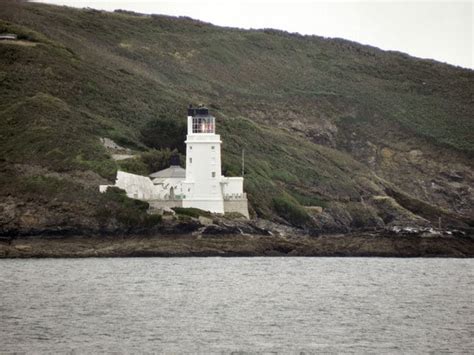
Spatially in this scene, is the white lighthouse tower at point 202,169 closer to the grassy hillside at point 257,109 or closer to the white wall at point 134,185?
the white wall at point 134,185

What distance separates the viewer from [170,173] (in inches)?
3430

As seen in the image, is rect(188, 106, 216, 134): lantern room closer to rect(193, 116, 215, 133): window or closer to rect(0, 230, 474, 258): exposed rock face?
rect(193, 116, 215, 133): window

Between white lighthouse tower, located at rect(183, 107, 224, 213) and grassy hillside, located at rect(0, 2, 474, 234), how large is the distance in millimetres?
5679

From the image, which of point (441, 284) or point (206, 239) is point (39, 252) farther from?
point (441, 284)

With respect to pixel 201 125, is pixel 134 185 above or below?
below

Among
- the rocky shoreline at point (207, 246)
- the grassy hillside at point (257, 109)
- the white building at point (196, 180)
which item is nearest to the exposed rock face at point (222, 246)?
the rocky shoreline at point (207, 246)

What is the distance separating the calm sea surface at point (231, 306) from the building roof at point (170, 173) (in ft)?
33.4

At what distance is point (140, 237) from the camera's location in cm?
7844

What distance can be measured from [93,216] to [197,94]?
54236 millimetres

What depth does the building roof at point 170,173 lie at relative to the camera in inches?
3415

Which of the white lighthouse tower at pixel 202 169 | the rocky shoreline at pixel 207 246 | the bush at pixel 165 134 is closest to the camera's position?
the rocky shoreline at pixel 207 246

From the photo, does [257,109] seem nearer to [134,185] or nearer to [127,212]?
[134,185]

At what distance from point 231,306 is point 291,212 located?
35.9 metres

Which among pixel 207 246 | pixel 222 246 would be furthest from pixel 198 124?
pixel 207 246
